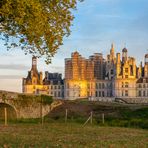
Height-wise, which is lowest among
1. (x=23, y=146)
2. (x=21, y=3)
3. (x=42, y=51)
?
(x=23, y=146)

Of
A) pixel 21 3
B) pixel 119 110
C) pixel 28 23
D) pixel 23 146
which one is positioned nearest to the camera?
pixel 23 146

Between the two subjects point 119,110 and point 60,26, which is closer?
point 60,26

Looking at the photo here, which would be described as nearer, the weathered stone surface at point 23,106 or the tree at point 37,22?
the tree at point 37,22

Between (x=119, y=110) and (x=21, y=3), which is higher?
(x=21, y=3)

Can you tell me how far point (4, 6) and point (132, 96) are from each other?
173 m

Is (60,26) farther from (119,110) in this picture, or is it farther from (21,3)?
(119,110)

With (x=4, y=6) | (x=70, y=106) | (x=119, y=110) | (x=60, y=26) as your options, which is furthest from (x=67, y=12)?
(x=70, y=106)

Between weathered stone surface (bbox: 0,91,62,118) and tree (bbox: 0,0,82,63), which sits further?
weathered stone surface (bbox: 0,91,62,118)

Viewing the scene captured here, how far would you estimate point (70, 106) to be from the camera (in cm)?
7100

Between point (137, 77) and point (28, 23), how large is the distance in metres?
173

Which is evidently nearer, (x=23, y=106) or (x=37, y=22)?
(x=37, y=22)

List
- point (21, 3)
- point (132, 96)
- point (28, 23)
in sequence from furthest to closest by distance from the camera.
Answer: point (132, 96), point (28, 23), point (21, 3)

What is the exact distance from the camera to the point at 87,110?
6769 cm

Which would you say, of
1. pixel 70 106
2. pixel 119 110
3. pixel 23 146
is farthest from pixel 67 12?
pixel 70 106
